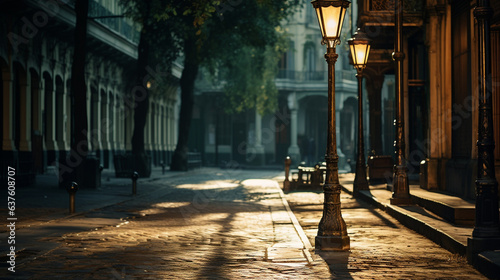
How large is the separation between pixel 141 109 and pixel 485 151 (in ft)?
78.6

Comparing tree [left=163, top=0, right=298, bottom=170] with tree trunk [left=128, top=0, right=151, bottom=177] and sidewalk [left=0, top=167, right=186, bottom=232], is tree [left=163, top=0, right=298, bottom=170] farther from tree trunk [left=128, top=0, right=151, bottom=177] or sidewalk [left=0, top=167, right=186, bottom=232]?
sidewalk [left=0, top=167, right=186, bottom=232]

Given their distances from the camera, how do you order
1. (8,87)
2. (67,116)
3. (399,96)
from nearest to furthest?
(399,96) < (8,87) < (67,116)

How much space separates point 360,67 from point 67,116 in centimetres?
1624

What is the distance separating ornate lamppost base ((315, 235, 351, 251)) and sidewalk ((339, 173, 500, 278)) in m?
1.28

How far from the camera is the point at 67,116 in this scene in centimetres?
3256

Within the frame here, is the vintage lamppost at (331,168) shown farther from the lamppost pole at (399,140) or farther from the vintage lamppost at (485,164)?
the lamppost pole at (399,140)

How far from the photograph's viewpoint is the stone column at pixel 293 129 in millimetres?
56031

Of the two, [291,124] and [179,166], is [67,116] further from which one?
[291,124]

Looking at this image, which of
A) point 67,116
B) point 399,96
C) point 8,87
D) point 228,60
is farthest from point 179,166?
point 399,96

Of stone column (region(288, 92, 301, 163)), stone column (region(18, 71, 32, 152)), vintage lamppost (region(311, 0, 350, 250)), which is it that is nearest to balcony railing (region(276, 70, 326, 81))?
stone column (region(288, 92, 301, 163))

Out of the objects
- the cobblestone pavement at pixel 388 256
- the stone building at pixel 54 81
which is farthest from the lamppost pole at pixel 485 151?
the stone building at pixel 54 81

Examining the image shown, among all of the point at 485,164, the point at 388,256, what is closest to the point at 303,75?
the point at 388,256

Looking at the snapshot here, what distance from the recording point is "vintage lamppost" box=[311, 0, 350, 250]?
10547 millimetres

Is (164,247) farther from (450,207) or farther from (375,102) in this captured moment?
(375,102)
